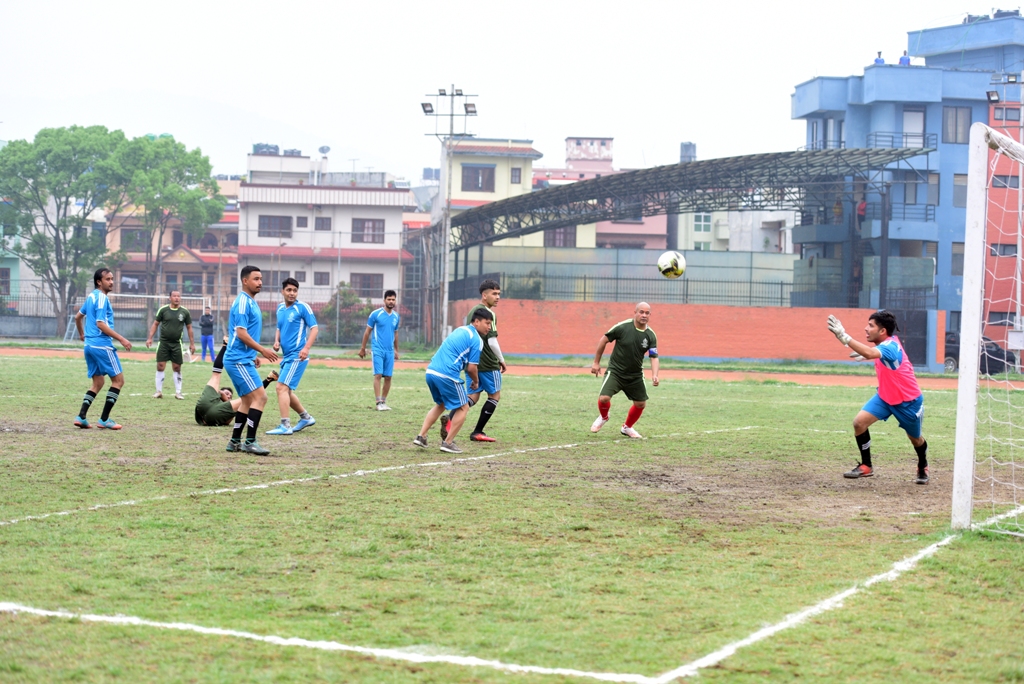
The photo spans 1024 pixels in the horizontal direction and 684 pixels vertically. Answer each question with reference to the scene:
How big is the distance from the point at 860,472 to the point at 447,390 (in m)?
4.45

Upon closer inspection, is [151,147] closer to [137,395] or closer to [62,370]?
[62,370]

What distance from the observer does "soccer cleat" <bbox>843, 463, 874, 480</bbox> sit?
10398mm

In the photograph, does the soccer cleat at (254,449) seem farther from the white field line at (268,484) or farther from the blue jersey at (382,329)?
the blue jersey at (382,329)

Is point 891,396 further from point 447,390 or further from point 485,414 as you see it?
point 485,414

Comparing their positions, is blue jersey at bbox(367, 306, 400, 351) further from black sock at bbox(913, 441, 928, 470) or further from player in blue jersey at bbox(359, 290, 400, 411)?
black sock at bbox(913, 441, 928, 470)

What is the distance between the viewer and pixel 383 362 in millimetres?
16625

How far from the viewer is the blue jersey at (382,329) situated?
1658cm

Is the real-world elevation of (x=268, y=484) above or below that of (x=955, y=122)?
below

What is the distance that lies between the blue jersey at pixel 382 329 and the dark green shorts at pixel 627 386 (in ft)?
14.4

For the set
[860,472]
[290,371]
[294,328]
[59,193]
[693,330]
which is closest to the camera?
[860,472]

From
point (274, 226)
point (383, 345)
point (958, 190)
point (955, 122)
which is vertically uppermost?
point (955, 122)

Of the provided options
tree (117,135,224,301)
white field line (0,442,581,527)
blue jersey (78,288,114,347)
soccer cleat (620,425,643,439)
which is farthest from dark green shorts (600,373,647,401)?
tree (117,135,224,301)

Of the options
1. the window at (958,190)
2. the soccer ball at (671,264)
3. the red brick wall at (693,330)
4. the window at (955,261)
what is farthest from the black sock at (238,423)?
the window at (958,190)

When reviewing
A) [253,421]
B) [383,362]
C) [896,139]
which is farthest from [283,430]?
[896,139]
